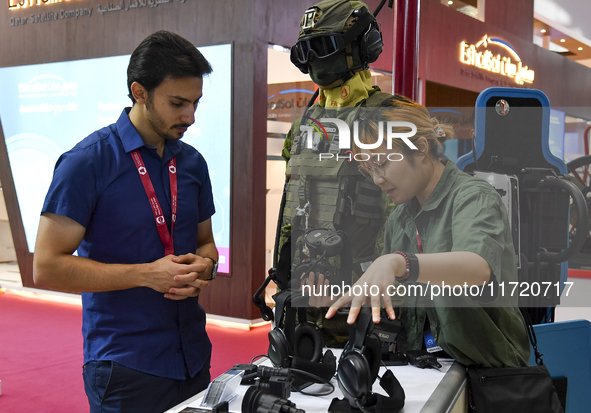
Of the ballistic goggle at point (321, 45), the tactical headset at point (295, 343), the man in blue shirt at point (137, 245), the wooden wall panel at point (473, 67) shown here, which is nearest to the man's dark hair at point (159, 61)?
the man in blue shirt at point (137, 245)

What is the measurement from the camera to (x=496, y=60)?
23.8ft

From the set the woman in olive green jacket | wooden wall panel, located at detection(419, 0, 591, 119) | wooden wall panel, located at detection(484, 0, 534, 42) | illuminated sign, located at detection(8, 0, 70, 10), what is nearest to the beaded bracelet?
the woman in olive green jacket

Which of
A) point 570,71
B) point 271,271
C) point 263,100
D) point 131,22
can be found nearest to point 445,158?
point 271,271

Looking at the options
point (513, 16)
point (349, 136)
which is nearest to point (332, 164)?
point (349, 136)

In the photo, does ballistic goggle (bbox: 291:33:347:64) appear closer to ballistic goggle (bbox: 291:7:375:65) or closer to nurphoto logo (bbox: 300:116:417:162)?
ballistic goggle (bbox: 291:7:375:65)

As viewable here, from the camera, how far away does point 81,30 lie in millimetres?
5262

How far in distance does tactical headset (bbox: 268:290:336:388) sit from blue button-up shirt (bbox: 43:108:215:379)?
1.27 feet

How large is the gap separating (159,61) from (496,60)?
669 cm

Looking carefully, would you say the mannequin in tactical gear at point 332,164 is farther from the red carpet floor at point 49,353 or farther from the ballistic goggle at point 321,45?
the red carpet floor at point 49,353

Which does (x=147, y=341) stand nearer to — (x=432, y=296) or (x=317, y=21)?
(x=432, y=296)

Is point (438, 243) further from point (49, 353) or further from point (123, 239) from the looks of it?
point (49, 353)

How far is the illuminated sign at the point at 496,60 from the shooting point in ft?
22.1

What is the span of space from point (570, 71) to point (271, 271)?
7.97m

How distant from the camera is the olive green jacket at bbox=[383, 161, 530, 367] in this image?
3.56 ft
